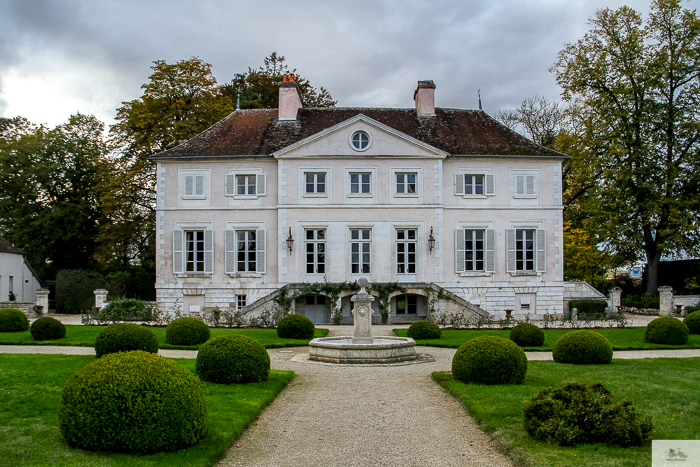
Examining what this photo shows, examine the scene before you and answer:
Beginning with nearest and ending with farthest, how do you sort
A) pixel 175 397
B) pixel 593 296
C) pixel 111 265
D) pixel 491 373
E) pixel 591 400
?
pixel 175 397 < pixel 591 400 < pixel 491 373 < pixel 593 296 < pixel 111 265

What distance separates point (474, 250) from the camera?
28047mm

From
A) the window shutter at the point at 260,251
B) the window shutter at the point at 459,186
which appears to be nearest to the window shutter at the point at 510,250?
the window shutter at the point at 459,186

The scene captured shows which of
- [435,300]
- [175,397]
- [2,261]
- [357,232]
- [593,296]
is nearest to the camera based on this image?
[175,397]

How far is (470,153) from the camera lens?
28.1m

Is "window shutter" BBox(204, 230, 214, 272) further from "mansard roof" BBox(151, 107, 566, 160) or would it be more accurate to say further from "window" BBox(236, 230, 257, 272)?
"mansard roof" BBox(151, 107, 566, 160)

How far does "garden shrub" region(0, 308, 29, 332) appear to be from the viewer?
20.5 meters

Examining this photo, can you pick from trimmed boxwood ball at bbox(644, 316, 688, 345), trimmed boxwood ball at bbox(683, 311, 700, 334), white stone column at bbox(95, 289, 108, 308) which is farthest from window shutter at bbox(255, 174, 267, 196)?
trimmed boxwood ball at bbox(683, 311, 700, 334)

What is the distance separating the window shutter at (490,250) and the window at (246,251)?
1077 cm

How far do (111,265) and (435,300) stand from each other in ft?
67.7

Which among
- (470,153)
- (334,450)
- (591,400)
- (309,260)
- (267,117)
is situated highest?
(267,117)

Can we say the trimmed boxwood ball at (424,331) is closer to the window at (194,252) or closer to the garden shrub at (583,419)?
the garden shrub at (583,419)

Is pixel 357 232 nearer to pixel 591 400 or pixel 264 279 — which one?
pixel 264 279

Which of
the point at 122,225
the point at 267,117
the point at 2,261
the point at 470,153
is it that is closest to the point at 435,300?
the point at 470,153

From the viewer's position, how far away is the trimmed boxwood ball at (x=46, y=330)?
17719mm
